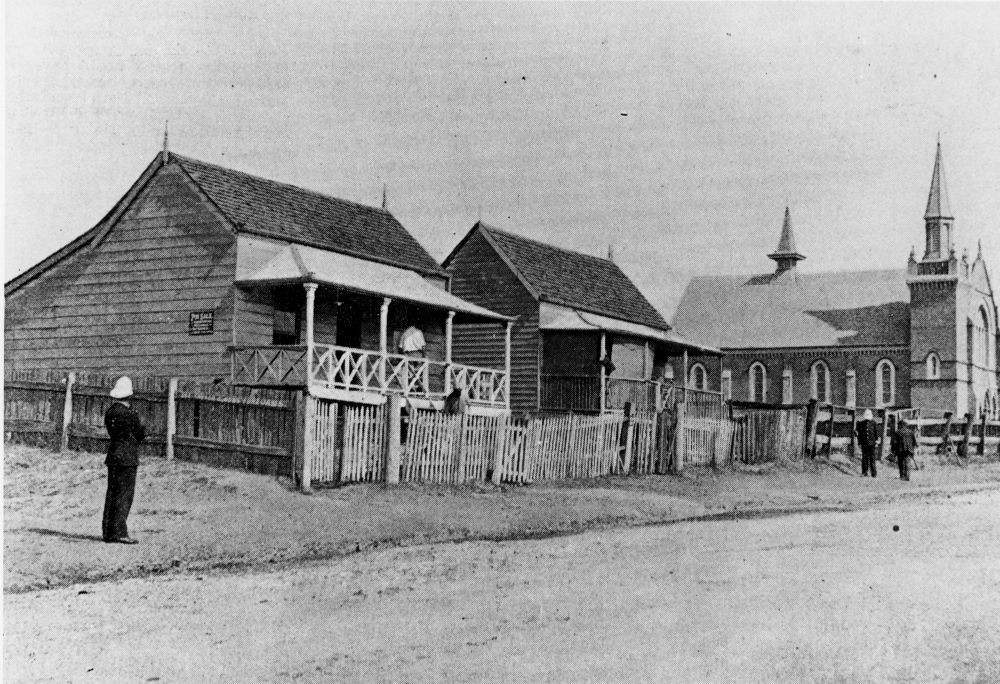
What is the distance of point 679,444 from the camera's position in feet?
81.9

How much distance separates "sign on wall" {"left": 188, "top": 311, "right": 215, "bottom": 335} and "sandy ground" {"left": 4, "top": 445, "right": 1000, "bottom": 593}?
623 centimetres

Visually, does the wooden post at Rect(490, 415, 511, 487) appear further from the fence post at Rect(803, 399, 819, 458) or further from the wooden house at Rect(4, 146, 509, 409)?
the fence post at Rect(803, 399, 819, 458)

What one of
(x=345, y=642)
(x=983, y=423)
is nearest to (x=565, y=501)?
(x=345, y=642)

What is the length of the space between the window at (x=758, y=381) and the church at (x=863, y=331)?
59mm

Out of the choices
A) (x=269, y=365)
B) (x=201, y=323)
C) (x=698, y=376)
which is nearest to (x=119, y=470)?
(x=269, y=365)

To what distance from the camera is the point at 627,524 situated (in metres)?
17.3

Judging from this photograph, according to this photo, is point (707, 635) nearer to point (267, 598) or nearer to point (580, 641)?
point (580, 641)

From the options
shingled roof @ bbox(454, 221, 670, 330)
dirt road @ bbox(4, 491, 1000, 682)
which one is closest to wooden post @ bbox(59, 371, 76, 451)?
dirt road @ bbox(4, 491, 1000, 682)

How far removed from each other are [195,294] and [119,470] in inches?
487

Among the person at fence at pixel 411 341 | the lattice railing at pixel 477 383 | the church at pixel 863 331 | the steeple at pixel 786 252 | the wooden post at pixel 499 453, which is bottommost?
the wooden post at pixel 499 453

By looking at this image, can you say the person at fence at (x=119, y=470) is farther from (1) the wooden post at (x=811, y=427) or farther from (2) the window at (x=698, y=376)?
(2) the window at (x=698, y=376)

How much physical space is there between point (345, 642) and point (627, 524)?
29.8 ft

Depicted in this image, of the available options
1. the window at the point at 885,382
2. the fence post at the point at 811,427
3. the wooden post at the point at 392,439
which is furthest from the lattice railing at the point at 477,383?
the window at the point at 885,382

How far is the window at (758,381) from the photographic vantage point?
62.0 m
